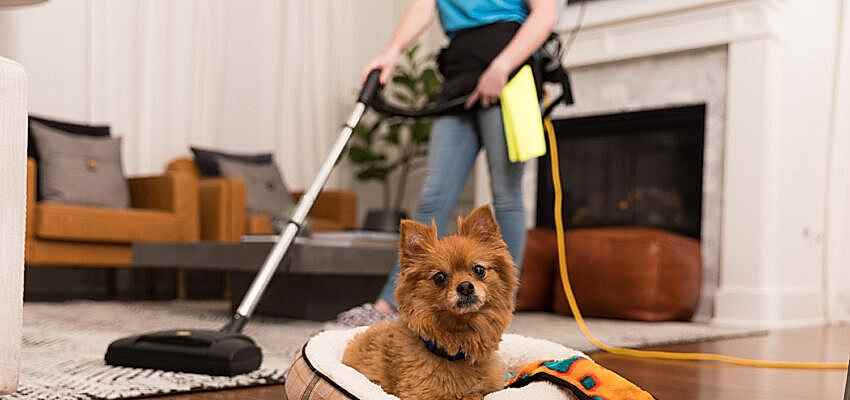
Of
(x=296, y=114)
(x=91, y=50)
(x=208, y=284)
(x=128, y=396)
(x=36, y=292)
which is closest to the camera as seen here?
(x=128, y=396)

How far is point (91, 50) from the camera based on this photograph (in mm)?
4699

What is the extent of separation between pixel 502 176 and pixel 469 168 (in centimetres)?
12

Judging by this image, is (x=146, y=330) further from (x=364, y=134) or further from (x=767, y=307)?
(x=364, y=134)

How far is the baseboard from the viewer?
144 inches

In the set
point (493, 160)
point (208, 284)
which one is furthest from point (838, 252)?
point (208, 284)

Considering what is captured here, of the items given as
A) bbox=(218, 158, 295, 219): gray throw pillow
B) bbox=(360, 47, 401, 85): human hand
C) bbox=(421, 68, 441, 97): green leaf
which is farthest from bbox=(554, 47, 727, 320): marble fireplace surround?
bbox=(360, 47, 401, 85): human hand

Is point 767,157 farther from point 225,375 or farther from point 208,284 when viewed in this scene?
point 208,284

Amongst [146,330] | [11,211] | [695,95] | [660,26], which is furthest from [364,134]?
[11,211]

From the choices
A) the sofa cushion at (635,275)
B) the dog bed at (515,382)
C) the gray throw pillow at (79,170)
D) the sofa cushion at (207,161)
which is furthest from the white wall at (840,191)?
the gray throw pillow at (79,170)

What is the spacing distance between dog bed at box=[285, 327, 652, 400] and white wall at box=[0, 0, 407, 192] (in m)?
3.77

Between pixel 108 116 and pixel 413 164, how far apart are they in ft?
6.85

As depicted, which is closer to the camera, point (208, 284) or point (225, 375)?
point (225, 375)

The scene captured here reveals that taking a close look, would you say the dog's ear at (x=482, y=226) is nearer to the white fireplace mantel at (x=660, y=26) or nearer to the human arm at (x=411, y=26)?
the human arm at (x=411, y=26)

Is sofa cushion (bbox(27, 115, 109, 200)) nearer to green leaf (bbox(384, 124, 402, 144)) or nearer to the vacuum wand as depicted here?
green leaf (bbox(384, 124, 402, 144))
